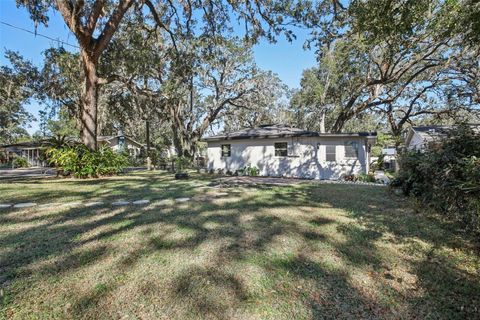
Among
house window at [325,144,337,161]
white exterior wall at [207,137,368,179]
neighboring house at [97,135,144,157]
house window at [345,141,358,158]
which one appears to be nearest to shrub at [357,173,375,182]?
white exterior wall at [207,137,368,179]

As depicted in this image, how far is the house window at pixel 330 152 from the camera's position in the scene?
43.4 ft

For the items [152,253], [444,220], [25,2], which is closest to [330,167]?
[444,220]

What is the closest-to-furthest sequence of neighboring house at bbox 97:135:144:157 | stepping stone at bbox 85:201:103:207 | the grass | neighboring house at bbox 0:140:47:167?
the grass → stepping stone at bbox 85:201:103:207 → neighboring house at bbox 0:140:47:167 → neighboring house at bbox 97:135:144:157

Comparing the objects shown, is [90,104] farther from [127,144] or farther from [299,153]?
[127,144]

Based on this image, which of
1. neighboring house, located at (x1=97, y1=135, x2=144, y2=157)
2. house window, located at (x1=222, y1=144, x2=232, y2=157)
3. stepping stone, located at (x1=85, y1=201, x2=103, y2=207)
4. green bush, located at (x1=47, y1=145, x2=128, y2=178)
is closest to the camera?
stepping stone, located at (x1=85, y1=201, x2=103, y2=207)

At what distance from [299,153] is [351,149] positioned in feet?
8.34

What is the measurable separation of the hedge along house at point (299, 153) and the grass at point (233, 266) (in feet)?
27.1

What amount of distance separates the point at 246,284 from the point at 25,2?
39.2ft

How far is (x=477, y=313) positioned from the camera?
212 cm

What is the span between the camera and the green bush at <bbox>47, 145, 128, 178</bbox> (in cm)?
1064

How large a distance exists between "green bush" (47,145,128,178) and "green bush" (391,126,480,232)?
1147 centimetres

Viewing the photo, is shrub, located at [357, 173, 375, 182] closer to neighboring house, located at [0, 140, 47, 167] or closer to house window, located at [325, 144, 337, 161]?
house window, located at [325, 144, 337, 161]

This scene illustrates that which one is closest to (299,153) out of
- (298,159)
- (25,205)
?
(298,159)

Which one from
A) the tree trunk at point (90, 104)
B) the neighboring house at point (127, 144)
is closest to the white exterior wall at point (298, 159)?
the tree trunk at point (90, 104)
